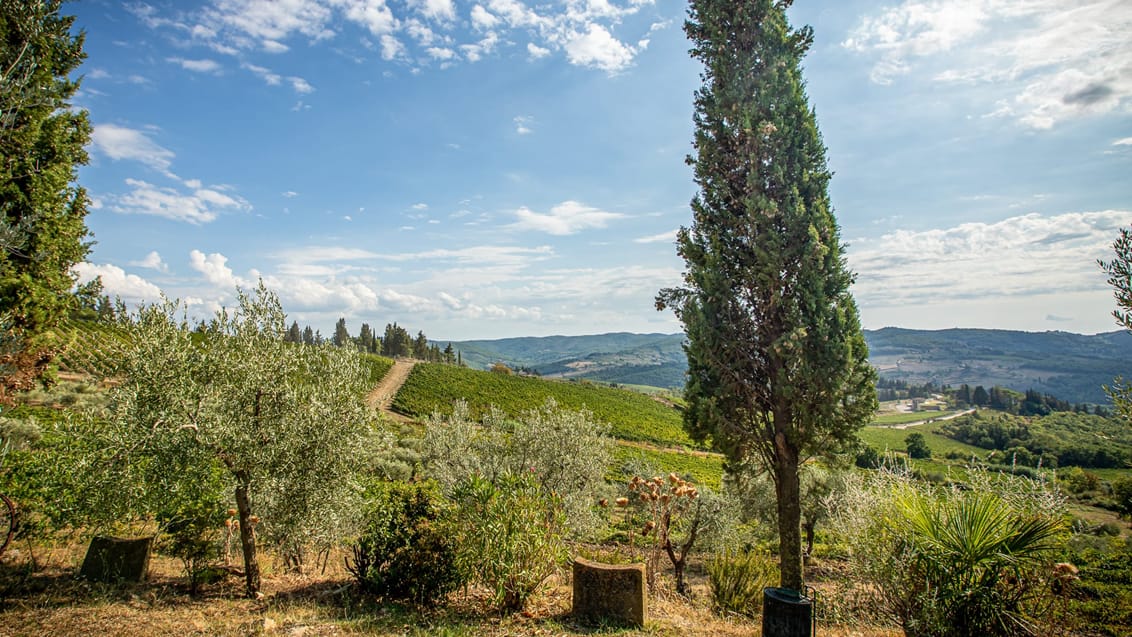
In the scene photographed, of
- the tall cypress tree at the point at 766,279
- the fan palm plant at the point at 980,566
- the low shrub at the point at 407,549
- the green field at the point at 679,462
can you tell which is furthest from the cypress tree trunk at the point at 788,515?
the green field at the point at 679,462

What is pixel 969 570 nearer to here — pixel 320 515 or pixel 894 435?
pixel 320 515

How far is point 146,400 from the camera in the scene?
7570mm

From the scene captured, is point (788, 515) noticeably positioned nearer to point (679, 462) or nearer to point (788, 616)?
point (788, 616)

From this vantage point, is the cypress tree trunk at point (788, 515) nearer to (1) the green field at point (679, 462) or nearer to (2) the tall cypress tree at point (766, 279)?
(2) the tall cypress tree at point (766, 279)

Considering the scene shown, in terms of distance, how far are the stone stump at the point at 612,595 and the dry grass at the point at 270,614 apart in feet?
0.70

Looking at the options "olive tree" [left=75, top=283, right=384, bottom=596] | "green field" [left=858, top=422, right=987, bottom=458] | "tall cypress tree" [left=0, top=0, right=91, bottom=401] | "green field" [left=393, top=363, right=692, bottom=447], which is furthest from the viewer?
"green field" [left=858, top=422, right=987, bottom=458]

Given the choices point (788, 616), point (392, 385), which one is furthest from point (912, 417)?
point (788, 616)

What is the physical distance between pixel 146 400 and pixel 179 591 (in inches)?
142

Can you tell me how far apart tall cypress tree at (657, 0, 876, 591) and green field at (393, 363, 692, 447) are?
47.2m

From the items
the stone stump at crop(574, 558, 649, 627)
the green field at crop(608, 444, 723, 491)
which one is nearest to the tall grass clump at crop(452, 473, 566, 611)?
the stone stump at crop(574, 558, 649, 627)

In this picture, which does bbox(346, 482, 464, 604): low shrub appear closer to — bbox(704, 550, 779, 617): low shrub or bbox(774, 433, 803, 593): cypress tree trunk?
bbox(704, 550, 779, 617): low shrub

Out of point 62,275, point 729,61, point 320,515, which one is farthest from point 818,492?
point 62,275

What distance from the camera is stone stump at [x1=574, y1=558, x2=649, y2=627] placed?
6.86 metres

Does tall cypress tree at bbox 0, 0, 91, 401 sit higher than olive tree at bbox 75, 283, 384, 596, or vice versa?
tall cypress tree at bbox 0, 0, 91, 401
